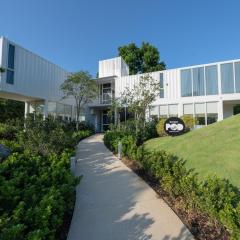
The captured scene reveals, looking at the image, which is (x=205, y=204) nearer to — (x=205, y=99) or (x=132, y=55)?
(x=205, y=99)

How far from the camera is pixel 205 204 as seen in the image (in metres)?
5.10

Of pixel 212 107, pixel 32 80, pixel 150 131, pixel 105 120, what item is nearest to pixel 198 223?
pixel 150 131

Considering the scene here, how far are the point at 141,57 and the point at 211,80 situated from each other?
66.8 ft

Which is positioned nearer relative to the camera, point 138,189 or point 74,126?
point 138,189

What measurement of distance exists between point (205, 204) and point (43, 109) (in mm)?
20481

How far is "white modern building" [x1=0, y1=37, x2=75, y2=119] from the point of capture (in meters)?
19.0

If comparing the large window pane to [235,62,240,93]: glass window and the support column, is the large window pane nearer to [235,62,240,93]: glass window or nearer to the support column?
the support column

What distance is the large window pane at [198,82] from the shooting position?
22500mm

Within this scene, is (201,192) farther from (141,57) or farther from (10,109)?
(141,57)

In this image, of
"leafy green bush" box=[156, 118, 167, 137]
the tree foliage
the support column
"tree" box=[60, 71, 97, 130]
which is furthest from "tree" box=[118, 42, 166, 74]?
"leafy green bush" box=[156, 118, 167, 137]

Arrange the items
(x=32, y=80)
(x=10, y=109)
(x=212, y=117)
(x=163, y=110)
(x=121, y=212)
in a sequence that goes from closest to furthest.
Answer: (x=121, y=212), (x=32, y=80), (x=212, y=117), (x=163, y=110), (x=10, y=109)

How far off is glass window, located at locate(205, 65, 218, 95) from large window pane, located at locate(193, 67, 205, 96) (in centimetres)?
44

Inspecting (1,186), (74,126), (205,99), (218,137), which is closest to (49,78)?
(74,126)

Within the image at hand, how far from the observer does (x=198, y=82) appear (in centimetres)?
2270
